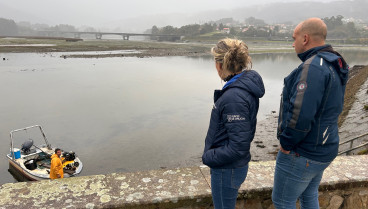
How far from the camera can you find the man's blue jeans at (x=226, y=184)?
2170mm

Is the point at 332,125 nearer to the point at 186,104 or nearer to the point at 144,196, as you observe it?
the point at 144,196

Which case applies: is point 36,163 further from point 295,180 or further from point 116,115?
point 295,180

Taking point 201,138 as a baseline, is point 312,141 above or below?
above

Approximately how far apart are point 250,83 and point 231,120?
0.34 m

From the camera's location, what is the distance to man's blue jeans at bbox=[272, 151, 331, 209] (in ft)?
6.81

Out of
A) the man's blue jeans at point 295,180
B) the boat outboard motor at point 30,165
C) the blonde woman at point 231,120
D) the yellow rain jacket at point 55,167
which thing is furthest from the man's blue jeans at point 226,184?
the boat outboard motor at point 30,165

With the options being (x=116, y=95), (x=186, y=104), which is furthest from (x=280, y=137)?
(x=116, y=95)

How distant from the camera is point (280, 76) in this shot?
116ft

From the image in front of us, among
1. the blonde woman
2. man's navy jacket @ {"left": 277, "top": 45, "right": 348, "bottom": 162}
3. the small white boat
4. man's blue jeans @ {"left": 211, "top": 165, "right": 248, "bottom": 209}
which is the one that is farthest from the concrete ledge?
the small white boat

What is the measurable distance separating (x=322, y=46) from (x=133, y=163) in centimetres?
981

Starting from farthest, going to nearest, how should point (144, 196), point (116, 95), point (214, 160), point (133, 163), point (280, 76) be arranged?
point (280, 76) < point (116, 95) < point (133, 163) < point (144, 196) < point (214, 160)

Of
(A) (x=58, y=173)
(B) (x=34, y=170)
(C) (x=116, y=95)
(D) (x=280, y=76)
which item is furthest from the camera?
(D) (x=280, y=76)

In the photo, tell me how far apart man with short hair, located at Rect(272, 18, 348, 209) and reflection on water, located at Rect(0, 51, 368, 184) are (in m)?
8.91

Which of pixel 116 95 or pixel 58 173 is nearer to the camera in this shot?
pixel 58 173
